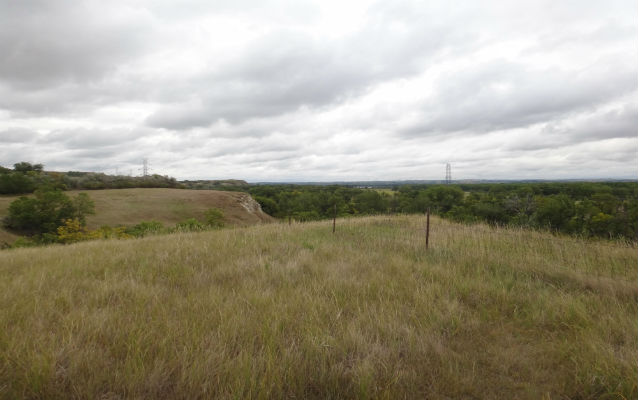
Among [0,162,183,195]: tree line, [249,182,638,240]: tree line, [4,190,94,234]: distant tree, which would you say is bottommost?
[249,182,638,240]: tree line

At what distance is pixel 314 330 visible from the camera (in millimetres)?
2994

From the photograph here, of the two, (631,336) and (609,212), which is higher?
(631,336)

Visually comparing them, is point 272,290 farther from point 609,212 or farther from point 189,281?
point 609,212

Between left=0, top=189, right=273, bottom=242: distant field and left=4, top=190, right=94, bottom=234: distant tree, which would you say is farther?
left=0, top=189, right=273, bottom=242: distant field

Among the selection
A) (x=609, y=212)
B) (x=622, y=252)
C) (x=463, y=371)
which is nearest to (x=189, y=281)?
(x=463, y=371)

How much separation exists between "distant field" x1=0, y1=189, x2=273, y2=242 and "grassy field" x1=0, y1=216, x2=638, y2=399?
1209 inches

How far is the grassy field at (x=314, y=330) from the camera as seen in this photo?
228 centimetres

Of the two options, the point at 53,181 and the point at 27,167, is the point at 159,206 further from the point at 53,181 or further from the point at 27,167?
the point at 27,167

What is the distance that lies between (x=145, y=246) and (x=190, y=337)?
5871mm

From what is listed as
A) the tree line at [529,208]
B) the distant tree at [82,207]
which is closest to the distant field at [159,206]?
the distant tree at [82,207]

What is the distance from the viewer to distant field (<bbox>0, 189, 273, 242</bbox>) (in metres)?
40.2

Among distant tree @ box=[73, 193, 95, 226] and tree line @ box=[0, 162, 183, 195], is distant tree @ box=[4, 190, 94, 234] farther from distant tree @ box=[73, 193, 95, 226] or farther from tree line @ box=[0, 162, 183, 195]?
tree line @ box=[0, 162, 183, 195]

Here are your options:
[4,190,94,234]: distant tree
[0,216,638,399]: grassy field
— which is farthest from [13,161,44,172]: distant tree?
[0,216,638,399]: grassy field

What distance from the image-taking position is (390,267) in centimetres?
541
